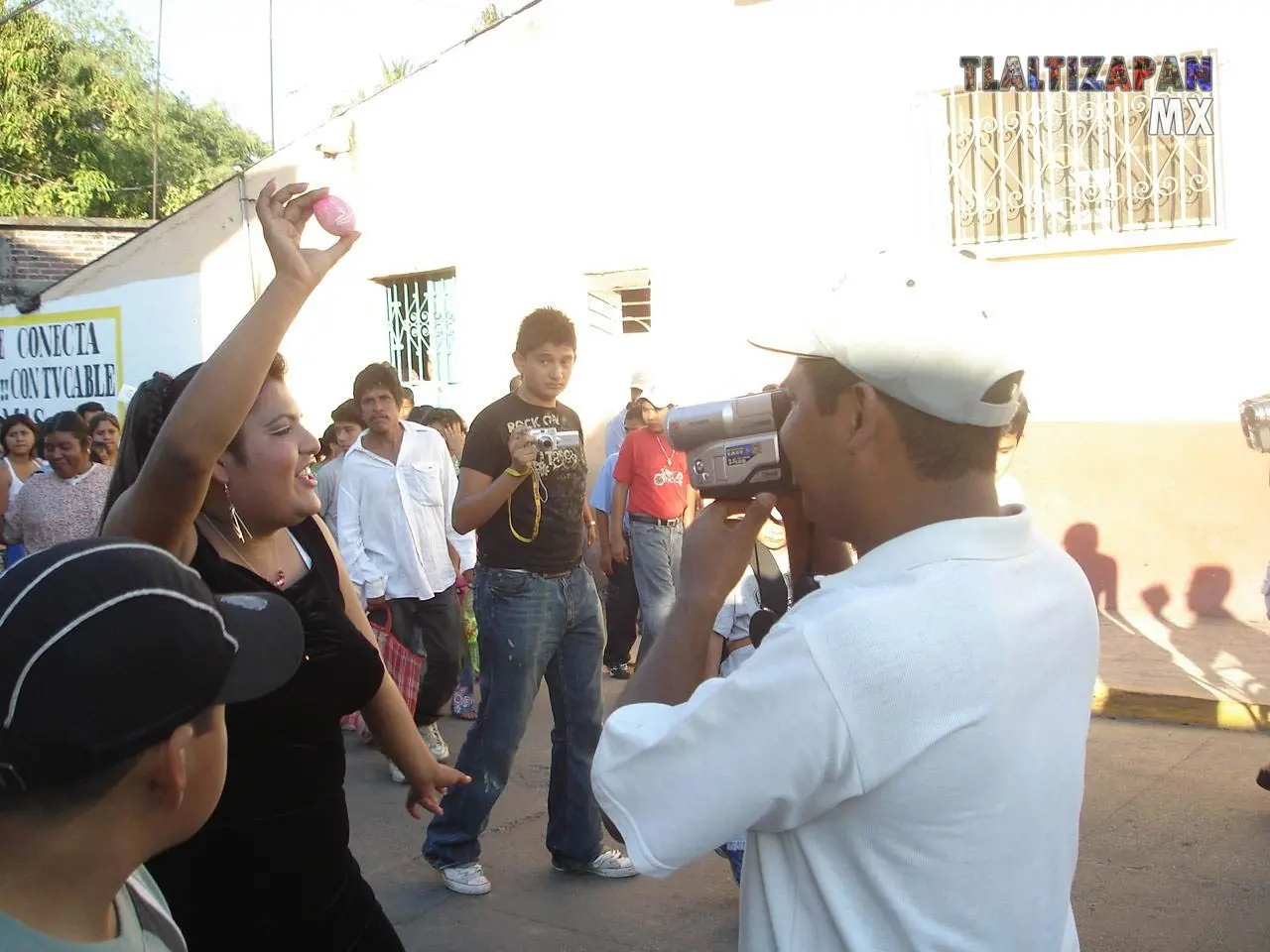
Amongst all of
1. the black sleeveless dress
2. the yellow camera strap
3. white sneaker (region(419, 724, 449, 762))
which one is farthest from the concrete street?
the black sleeveless dress

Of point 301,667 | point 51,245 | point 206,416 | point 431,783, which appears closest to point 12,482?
point 431,783

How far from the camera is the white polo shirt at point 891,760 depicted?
1.40 metres

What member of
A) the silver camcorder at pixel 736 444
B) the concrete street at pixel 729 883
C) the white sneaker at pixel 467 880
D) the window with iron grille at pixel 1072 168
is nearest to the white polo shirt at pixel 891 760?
the silver camcorder at pixel 736 444

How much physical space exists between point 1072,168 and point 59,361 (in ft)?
39.6

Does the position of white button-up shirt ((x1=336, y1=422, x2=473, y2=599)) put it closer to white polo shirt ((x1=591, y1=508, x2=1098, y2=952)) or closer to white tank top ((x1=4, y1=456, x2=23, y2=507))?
white tank top ((x1=4, y1=456, x2=23, y2=507))

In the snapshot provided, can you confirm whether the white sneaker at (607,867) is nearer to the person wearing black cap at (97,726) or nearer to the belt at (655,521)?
the belt at (655,521)

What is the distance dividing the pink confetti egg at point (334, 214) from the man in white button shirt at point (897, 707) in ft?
3.17

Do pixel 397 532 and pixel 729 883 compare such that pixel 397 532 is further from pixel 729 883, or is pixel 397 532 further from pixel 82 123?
pixel 82 123

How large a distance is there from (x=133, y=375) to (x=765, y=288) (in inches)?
321

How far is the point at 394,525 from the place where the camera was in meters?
6.46

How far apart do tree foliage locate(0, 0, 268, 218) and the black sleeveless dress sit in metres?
23.9

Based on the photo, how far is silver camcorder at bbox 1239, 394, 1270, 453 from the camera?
5027mm

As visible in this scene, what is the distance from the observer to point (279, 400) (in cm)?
256


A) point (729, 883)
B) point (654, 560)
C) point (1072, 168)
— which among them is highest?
point (1072, 168)
